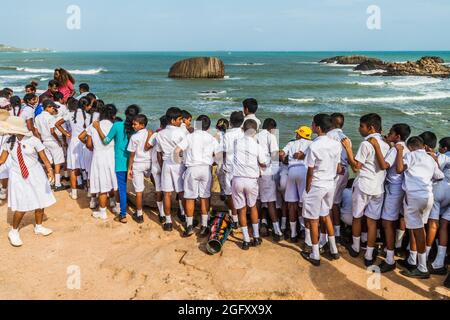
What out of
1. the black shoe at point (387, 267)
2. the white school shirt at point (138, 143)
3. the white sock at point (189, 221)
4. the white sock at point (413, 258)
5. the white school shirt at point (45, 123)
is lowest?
the black shoe at point (387, 267)

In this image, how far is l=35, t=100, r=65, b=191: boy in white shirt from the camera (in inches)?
271

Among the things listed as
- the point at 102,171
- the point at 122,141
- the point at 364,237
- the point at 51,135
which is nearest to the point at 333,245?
the point at 364,237

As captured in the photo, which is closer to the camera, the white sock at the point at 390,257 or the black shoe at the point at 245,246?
the white sock at the point at 390,257

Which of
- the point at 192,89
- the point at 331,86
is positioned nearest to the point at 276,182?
the point at 192,89

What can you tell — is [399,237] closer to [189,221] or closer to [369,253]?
[369,253]

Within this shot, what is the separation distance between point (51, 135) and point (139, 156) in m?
2.29

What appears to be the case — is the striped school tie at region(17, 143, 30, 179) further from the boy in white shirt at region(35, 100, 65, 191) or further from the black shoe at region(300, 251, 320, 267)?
the black shoe at region(300, 251, 320, 267)

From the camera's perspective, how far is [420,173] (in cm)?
462

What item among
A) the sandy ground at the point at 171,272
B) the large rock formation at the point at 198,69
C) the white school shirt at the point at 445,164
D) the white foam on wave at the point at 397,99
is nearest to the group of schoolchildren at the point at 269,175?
the white school shirt at the point at 445,164

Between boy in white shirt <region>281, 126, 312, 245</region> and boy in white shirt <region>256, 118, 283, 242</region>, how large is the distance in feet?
0.57

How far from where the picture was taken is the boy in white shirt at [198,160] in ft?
18.1

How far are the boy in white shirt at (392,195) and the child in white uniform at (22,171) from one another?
4547mm

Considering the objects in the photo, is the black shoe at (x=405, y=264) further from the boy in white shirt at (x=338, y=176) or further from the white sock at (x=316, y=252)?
the white sock at (x=316, y=252)

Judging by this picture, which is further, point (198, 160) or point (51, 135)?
point (51, 135)
